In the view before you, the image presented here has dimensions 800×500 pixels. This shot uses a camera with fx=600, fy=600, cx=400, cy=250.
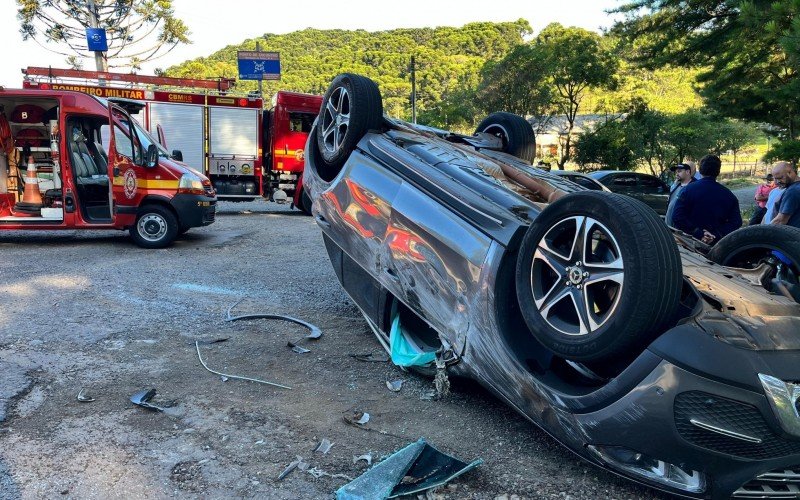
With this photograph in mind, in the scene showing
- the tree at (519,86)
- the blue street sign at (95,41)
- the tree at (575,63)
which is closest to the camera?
the blue street sign at (95,41)

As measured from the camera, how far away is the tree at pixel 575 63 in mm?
23828

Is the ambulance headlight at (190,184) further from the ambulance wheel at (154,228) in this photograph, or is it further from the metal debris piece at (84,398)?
the metal debris piece at (84,398)

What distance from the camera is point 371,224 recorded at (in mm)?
3836

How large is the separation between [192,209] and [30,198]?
2.52 m

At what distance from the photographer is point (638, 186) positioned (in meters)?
13.8

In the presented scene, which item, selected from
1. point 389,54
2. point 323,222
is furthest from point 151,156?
point 389,54

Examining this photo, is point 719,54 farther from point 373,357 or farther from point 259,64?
point 259,64

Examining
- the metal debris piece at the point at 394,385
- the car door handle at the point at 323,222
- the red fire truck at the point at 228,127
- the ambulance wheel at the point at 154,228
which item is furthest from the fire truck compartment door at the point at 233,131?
the metal debris piece at the point at 394,385

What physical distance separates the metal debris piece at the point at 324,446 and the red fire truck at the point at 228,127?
1170 cm

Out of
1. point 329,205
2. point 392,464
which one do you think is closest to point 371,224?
point 329,205

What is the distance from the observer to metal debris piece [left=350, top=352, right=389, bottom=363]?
4168 mm

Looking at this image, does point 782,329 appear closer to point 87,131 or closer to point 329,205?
point 329,205

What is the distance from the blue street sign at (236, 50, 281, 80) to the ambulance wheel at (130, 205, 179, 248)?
1703cm

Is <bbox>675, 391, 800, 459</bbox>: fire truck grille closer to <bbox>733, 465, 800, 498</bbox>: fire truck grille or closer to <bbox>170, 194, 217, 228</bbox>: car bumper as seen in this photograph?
<bbox>733, 465, 800, 498</bbox>: fire truck grille
